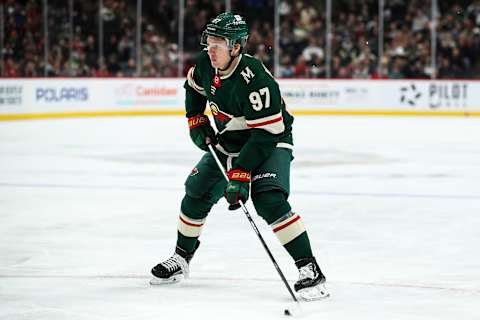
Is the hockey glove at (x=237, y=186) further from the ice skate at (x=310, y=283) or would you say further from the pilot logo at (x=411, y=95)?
the pilot logo at (x=411, y=95)

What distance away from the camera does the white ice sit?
3.95 m

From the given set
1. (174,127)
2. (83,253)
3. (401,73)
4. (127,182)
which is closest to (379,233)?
(83,253)

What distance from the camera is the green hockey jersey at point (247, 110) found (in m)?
3.94

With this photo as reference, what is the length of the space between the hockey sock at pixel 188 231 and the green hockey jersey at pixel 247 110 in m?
0.35

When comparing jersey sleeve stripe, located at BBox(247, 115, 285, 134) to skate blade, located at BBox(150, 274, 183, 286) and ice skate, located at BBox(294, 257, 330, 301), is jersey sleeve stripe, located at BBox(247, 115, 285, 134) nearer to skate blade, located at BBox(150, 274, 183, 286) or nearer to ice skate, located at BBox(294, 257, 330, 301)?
ice skate, located at BBox(294, 257, 330, 301)

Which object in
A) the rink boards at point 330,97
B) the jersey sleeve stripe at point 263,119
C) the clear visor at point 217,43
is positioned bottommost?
the rink boards at point 330,97

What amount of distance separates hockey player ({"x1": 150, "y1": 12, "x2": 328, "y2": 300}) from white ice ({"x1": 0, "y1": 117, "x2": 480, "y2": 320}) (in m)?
0.23

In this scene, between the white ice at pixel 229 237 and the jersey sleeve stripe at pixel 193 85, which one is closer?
the white ice at pixel 229 237

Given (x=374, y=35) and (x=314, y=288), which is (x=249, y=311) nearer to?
(x=314, y=288)

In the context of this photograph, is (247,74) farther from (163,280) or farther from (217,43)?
(163,280)

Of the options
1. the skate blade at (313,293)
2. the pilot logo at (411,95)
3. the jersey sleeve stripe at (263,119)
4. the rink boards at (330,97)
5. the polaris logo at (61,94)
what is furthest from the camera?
the pilot logo at (411,95)

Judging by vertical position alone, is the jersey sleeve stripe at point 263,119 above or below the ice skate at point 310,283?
above

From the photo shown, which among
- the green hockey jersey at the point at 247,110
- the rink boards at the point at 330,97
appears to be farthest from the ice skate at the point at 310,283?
the rink boards at the point at 330,97

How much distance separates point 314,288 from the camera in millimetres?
4039
